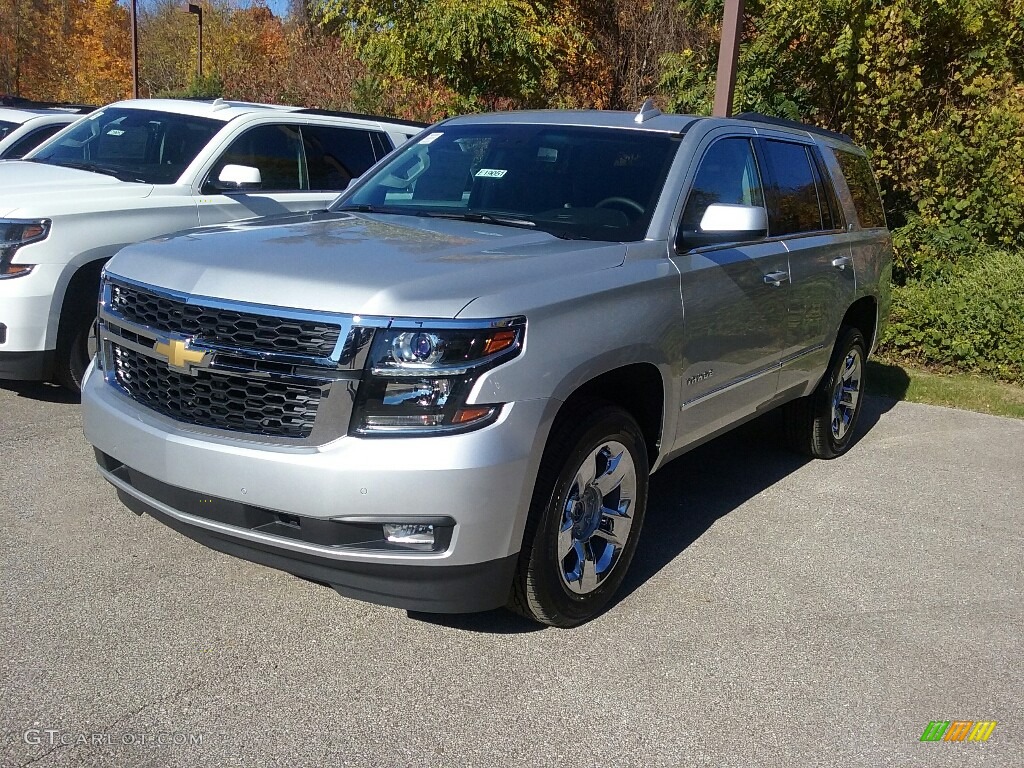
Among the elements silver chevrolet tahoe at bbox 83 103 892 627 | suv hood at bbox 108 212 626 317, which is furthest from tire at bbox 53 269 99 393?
suv hood at bbox 108 212 626 317

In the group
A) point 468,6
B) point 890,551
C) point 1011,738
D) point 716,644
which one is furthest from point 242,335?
point 468,6

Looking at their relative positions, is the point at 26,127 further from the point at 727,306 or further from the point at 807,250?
the point at 727,306

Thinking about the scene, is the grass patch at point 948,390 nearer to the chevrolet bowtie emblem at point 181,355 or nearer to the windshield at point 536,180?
the windshield at point 536,180

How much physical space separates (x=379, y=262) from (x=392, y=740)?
1.54 metres

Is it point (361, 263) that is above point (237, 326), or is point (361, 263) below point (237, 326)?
above

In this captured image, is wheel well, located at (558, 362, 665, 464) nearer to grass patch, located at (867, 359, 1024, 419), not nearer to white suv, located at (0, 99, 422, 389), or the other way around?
white suv, located at (0, 99, 422, 389)

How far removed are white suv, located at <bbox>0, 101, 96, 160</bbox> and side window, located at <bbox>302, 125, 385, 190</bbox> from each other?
380cm

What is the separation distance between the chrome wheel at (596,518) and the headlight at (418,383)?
65 cm

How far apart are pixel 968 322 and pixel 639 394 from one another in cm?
625

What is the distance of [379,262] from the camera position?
342 cm

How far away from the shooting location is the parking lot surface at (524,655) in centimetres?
305

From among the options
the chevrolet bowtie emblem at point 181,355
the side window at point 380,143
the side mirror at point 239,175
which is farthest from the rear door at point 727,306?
the side window at point 380,143

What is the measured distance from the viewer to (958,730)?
11.0ft

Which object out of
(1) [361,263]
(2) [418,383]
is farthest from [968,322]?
(2) [418,383]
